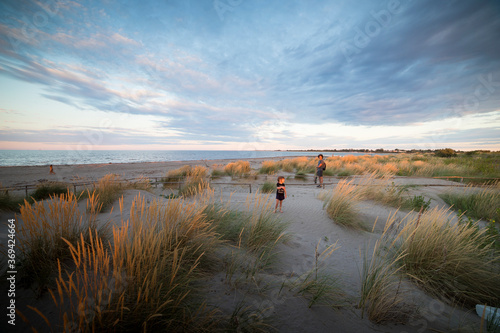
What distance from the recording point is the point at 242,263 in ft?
9.07

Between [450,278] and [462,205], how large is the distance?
614cm

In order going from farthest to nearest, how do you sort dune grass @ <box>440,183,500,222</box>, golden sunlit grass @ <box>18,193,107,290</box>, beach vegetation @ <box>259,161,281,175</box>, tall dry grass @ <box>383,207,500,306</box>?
beach vegetation @ <box>259,161,281,175</box> → dune grass @ <box>440,183,500,222</box> → tall dry grass @ <box>383,207,500,306</box> → golden sunlit grass @ <box>18,193,107,290</box>

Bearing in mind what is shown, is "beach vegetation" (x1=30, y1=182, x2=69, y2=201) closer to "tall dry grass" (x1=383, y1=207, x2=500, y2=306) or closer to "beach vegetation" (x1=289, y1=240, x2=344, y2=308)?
"beach vegetation" (x1=289, y1=240, x2=344, y2=308)

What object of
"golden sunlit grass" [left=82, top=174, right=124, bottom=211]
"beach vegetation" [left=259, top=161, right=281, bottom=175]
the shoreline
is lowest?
the shoreline

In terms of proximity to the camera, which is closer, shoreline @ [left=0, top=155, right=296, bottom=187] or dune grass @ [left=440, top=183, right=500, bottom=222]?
dune grass @ [left=440, top=183, right=500, bottom=222]

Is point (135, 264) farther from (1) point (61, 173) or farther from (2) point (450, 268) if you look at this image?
(1) point (61, 173)

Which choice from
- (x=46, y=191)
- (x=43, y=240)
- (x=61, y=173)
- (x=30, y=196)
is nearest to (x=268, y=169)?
(x=46, y=191)

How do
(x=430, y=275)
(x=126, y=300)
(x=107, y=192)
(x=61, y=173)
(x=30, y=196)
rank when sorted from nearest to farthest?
(x=126, y=300) → (x=430, y=275) → (x=107, y=192) → (x=30, y=196) → (x=61, y=173)

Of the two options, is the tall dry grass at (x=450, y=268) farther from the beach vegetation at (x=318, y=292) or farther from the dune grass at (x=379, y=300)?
the beach vegetation at (x=318, y=292)

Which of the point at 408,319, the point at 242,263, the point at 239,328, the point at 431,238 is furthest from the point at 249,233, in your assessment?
the point at 431,238

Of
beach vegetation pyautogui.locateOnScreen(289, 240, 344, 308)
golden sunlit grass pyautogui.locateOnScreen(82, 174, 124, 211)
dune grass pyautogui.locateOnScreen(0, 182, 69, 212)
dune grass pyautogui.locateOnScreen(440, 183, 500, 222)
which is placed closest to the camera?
beach vegetation pyautogui.locateOnScreen(289, 240, 344, 308)

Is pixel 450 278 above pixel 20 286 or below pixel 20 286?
below

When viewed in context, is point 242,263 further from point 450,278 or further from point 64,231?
point 450,278

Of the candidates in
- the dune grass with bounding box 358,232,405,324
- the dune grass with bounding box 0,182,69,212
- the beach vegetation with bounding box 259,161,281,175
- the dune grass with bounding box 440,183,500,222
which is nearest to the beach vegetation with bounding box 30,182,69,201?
the dune grass with bounding box 0,182,69,212
